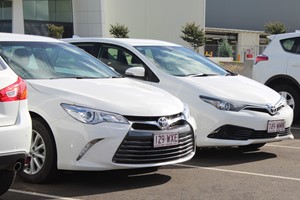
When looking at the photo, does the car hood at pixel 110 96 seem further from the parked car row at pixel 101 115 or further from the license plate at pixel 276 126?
the license plate at pixel 276 126

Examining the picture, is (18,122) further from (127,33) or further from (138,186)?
(127,33)

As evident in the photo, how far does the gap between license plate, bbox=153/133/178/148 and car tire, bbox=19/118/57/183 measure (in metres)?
1.03

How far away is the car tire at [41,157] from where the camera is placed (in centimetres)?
529

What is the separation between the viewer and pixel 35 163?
214 inches

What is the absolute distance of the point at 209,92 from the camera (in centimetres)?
684

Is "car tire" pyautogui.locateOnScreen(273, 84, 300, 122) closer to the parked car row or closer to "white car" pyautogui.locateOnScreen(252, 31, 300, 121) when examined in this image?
"white car" pyautogui.locateOnScreen(252, 31, 300, 121)

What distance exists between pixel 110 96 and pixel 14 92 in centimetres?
128

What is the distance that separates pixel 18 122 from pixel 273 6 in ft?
251

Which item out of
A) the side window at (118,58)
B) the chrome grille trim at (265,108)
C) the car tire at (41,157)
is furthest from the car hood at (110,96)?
the side window at (118,58)

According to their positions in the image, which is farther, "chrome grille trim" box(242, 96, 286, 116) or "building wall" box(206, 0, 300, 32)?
"building wall" box(206, 0, 300, 32)

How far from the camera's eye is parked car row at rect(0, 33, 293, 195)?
4.59 metres

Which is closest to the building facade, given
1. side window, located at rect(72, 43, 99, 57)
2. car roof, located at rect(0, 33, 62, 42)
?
side window, located at rect(72, 43, 99, 57)

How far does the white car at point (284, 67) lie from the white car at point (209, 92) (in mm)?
2438

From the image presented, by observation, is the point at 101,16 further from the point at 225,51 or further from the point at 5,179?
the point at 5,179
